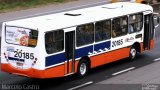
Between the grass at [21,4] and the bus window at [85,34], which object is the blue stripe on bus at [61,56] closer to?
the bus window at [85,34]

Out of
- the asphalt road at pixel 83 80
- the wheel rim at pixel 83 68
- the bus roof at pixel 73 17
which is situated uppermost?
the bus roof at pixel 73 17

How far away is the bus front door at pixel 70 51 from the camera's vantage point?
64.0 ft

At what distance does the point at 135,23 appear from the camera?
23797 mm

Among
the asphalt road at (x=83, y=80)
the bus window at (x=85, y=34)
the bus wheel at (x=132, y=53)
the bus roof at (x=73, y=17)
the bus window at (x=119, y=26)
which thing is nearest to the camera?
the bus roof at (x=73, y=17)

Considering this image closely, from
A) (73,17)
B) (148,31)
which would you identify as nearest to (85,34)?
(73,17)

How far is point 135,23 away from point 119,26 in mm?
1418

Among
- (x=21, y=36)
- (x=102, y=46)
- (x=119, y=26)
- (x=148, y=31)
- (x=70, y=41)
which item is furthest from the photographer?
(x=148, y=31)

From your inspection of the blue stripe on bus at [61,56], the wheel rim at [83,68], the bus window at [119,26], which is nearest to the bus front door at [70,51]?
the blue stripe on bus at [61,56]

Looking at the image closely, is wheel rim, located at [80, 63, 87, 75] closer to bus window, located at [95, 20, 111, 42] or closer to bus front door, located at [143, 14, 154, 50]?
bus window, located at [95, 20, 111, 42]

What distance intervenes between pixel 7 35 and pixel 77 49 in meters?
2.75

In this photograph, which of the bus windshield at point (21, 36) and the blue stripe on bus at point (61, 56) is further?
the blue stripe on bus at point (61, 56)

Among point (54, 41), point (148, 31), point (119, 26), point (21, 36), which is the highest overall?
point (21, 36)

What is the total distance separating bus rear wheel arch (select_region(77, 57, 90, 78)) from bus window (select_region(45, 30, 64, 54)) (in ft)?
4.79

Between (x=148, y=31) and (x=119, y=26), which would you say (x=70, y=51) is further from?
(x=148, y=31)
